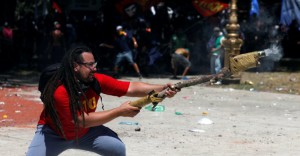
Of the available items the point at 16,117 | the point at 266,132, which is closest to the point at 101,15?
the point at 16,117

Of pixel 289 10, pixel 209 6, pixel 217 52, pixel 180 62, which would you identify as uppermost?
pixel 209 6

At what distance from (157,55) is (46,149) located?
53.5 ft

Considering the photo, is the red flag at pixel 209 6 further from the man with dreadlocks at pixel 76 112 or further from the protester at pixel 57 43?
the man with dreadlocks at pixel 76 112

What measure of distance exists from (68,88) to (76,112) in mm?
207

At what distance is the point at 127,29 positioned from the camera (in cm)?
2061

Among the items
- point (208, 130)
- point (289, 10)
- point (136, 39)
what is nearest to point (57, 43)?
point (136, 39)

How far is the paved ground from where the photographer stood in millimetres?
8555

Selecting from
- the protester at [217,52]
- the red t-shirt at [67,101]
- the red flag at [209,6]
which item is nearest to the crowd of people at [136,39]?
the red flag at [209,6]

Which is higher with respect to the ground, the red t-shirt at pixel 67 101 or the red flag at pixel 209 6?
the red t-shirt at pixel 67 101

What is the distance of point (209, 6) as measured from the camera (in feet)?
72.3

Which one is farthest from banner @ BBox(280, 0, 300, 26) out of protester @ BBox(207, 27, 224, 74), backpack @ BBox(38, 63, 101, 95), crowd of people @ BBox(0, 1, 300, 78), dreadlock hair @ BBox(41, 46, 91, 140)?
dreadlock hair @ BBox(41, 46, 91, 140)

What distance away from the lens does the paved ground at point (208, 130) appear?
28.1ft

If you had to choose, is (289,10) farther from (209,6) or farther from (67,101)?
(67,101)

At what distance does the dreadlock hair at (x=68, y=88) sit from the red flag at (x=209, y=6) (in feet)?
54.9
